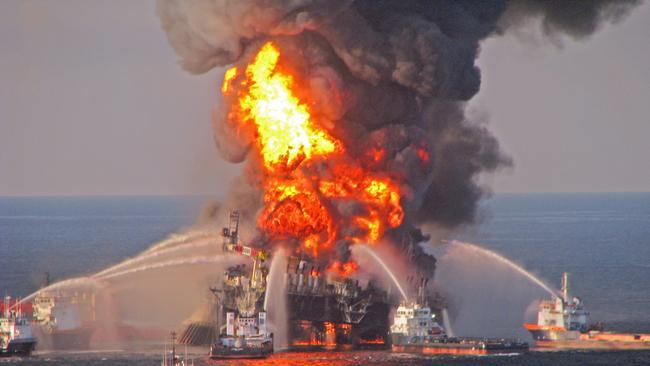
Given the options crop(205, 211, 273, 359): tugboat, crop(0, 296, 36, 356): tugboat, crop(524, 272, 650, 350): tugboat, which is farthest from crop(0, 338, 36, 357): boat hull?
crop(524, 272, 650, 350): tugboat

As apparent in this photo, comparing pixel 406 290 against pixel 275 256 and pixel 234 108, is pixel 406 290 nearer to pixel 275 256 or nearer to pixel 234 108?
pixel 275 256

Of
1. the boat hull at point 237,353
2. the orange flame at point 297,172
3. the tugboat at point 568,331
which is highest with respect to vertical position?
the orange flame at point 297,172

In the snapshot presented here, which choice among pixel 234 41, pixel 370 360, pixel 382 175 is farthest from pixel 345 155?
pixel 370 360

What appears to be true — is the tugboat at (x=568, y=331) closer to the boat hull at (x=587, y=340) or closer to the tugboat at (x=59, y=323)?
the boat hull at (x=587, y=340)

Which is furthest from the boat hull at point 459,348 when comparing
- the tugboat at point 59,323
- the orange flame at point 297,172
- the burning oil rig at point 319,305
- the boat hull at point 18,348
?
the boat hull at point 18,348

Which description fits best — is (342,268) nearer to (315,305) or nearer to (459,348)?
(315,305)

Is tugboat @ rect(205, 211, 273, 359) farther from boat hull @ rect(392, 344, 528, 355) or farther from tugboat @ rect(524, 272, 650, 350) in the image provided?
tugboat @ rect(524, 272, 650, 350)
